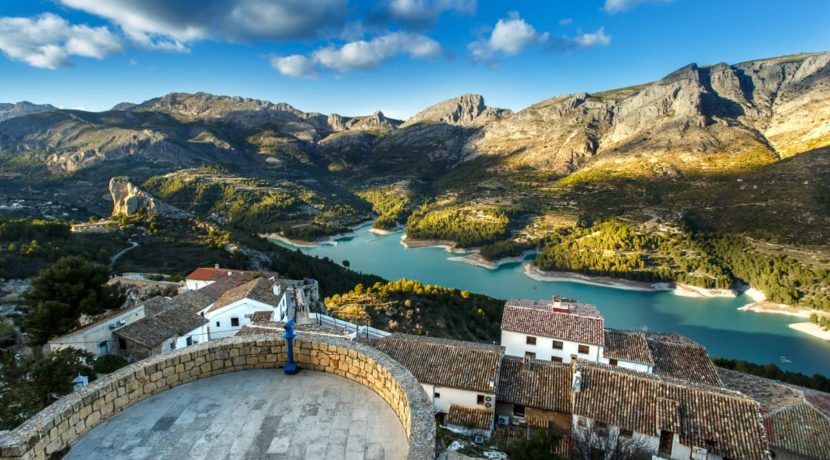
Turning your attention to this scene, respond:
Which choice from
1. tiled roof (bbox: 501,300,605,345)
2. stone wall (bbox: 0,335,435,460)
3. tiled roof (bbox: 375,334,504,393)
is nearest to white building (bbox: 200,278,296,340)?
tiled roof (bbox: 375,334,504,393)

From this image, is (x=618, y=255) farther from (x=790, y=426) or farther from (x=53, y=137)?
(x=53, y=137)

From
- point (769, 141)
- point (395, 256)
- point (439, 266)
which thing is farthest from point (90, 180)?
point (769, 141)

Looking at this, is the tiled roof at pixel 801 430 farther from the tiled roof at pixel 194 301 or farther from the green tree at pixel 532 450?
the tiled roof at pixel 194 301

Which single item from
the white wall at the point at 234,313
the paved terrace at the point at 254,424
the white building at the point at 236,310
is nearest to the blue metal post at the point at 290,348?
the paved terrace at the point at 254,424

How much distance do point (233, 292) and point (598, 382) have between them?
1718 centimetres

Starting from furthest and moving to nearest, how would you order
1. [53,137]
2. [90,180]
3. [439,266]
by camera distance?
[53,137] < [90,180] < [439,266]

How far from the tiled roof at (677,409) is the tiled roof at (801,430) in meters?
3.92

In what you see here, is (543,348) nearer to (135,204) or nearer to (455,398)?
(455,398)

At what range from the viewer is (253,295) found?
19.5m

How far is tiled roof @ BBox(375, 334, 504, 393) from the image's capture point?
52.6ft

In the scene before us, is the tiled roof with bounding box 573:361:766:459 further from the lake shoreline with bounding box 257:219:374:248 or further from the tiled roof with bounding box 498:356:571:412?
the lake shoreline with bounding box 257:219:374:248

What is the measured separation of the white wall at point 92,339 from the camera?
1360 centimetres

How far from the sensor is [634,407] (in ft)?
47.0

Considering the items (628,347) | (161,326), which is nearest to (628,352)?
(628,347)
